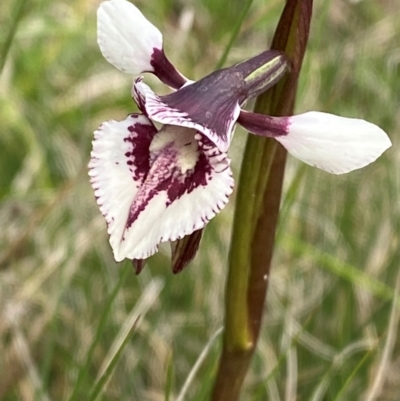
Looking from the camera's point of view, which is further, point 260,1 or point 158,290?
point 260,1

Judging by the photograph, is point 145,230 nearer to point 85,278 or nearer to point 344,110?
point 85,278

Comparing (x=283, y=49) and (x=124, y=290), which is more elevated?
(x=283, y=49)

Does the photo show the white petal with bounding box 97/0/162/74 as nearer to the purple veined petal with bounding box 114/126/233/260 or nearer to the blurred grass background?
the purple veined petal with bounding box 114/126/233/260

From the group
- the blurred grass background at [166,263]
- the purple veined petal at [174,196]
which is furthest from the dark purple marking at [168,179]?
the blurred grass background at [166,263]

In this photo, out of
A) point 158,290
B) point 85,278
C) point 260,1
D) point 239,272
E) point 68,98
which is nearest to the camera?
point 239,272

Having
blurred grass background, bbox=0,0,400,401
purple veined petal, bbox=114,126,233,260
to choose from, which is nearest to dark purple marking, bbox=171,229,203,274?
purple veined petal, bbox=114,126,233,260

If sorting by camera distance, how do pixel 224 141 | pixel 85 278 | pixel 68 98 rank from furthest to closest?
pixel 68 98 < pixel 85 278 < pixel 224 141

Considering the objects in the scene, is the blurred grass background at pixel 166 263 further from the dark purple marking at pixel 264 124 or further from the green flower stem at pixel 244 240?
the dark purple marking at pixel 264 124

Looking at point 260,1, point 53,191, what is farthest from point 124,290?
point 260,1

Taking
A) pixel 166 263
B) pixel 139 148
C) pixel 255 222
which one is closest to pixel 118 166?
pixel 139 148
